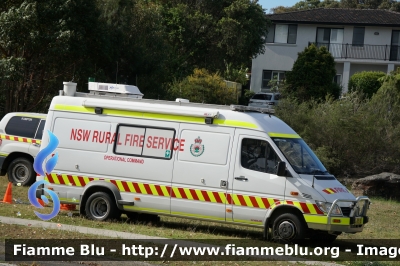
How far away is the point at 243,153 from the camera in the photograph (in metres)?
12.7

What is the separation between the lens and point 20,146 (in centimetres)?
1872

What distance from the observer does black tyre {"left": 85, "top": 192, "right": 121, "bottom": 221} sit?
13.5 metres

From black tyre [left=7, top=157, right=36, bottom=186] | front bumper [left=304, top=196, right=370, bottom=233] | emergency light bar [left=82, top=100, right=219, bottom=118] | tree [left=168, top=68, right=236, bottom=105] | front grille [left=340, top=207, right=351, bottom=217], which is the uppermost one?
tree [left=168, top=68, right=236, bottom=105]

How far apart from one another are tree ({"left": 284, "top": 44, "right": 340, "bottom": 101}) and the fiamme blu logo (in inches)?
1028

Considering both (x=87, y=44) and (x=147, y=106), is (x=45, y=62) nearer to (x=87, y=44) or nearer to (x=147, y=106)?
(x=87, y=44)

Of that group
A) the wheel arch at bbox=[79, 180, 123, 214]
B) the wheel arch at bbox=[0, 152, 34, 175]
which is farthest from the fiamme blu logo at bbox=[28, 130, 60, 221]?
the wheel arch at bbox=[0, 152, 34, 175]

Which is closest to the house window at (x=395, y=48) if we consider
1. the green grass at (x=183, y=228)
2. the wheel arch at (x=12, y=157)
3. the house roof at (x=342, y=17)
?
the house roof at (x=342, y=17)

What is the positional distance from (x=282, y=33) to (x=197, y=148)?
36.9 metres

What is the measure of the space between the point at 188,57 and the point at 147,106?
3443cm

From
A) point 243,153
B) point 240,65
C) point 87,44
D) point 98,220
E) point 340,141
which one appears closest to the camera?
point 243,153

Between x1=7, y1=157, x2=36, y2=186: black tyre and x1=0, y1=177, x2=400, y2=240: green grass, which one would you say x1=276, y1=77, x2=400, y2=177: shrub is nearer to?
x1=0, y1=177, x2=400, y2=240: green grass

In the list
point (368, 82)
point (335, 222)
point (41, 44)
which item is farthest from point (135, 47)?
point (335, 222)

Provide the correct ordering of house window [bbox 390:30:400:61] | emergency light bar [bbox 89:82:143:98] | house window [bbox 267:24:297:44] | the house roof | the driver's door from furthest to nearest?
house window [bbox 267:24:297:44] < the house roof < house window [bbox 390:30:400:61] < emergency light bar [bbox 89:82:143:98] < the driver's door

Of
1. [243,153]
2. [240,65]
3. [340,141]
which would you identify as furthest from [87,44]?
[240,65]
